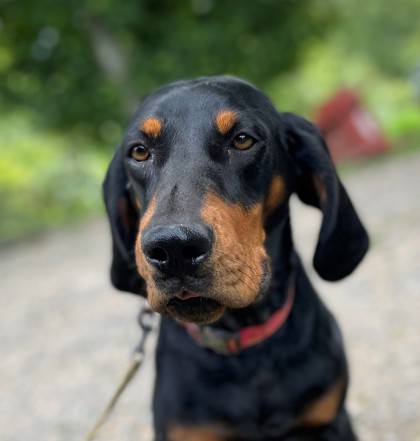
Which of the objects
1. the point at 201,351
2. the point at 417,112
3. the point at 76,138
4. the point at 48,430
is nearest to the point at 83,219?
the point at 76,138

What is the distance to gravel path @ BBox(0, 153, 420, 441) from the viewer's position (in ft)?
14.7

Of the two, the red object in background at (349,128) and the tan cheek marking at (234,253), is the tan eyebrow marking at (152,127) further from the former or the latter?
the red object in background at (349,128)

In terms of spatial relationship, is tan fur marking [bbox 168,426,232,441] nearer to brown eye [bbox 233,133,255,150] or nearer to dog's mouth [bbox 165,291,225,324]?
dog's mouth [bbox 165,291,225,324]

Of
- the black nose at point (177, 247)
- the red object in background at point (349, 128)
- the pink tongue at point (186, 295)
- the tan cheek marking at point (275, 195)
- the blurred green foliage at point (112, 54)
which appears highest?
the black nose at point (177, 247)

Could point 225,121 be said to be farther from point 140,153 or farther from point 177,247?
point 177,247

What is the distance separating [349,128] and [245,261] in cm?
1472

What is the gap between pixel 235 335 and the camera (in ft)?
9.23

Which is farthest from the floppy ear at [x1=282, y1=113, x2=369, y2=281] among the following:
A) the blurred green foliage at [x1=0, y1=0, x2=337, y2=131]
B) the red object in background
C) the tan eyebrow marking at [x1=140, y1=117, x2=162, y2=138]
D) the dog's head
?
the red object in background

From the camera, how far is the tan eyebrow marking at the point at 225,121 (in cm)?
262

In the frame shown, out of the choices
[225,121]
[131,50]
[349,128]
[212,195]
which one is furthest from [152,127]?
[349,128]

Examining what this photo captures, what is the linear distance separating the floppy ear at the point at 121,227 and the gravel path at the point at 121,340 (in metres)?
1.83

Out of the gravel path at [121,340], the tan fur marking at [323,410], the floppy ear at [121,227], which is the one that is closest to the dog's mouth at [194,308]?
the floppy ear at [121,227]

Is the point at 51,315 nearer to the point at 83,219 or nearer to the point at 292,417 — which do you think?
the point at 292,417

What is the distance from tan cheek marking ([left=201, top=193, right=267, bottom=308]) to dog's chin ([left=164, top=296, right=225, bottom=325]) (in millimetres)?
55
